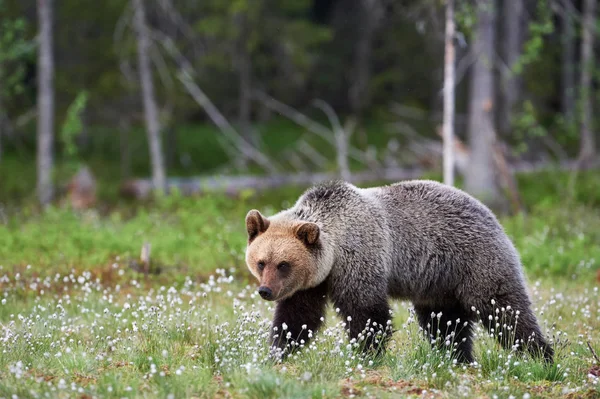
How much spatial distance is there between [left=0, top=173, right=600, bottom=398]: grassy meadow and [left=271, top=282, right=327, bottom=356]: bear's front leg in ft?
0.57

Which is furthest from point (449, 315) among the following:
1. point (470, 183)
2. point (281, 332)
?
point (470, 183)

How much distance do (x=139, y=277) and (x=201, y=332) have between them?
3.14 metres

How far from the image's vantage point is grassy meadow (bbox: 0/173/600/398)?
Result: 5.55m

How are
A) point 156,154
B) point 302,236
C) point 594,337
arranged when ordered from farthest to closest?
1. point 156,154
2. point 594,337
3. point 302,236

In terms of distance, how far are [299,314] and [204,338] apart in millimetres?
895

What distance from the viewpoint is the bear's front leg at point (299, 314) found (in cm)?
696

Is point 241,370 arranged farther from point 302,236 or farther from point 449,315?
point 449,315

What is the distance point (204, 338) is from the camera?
7.13 m

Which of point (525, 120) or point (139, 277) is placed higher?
point (525, 120)

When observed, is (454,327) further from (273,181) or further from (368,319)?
(273,181)

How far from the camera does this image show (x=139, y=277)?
34.2 feet

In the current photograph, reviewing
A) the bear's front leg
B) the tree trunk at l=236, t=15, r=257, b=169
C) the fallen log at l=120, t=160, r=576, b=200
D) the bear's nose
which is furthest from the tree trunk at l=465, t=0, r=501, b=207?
the bear's nose

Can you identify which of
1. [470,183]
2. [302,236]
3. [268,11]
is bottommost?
[470,183]

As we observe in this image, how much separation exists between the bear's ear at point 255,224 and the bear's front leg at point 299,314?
632mm
